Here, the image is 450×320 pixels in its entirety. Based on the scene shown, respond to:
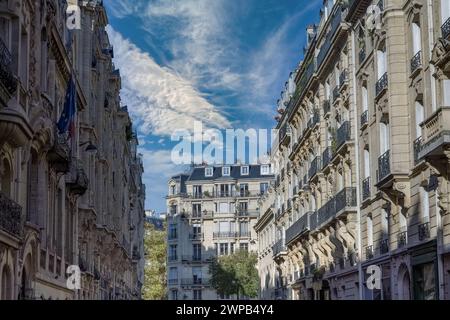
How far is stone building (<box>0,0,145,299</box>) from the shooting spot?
24578mm

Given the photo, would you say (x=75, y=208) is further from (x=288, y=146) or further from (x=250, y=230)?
(x=250, y=230)

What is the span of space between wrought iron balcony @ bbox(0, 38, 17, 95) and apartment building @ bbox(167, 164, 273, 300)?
326ft

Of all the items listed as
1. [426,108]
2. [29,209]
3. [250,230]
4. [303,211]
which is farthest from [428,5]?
[250,230]

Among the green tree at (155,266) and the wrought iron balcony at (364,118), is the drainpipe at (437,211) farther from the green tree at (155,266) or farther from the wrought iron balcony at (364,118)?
the green tree at (155,266)

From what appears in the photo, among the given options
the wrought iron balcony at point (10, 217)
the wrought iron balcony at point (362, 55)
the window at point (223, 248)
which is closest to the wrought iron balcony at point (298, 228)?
the wrought iron balcony at point (362, 55)

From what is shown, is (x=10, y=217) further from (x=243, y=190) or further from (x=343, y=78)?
(x=243, y=190)

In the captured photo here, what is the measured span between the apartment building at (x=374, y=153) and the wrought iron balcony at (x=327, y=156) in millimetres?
64

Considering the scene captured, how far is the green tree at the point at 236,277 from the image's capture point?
97250 millimetres

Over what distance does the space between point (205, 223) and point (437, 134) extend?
96950 millimetres

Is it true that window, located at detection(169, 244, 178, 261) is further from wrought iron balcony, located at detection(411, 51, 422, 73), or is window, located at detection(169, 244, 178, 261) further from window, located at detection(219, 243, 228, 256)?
wrought iron balcony, located at detection(411, 51, 422, 73)

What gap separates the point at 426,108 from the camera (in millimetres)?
31531

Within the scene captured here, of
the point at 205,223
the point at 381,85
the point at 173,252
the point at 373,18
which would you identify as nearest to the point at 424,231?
the point at 381,85

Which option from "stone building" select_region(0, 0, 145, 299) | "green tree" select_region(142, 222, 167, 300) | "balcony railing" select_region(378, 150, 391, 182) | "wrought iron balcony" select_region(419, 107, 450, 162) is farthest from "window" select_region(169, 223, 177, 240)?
"wrought iron balcony" select_region(419, 107, 450, 162)
